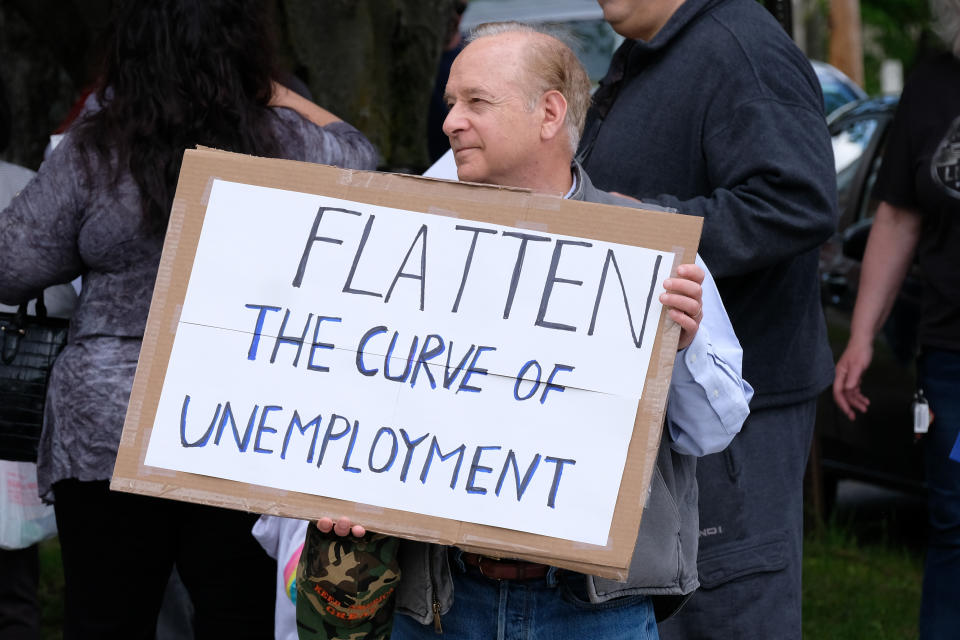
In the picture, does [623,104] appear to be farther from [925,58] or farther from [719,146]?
[925,58]

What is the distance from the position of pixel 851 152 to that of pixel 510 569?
4.56 meters

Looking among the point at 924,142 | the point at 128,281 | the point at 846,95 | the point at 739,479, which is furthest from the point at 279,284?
the point at 846,95

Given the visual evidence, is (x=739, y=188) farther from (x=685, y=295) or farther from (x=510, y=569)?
(x=510, y=569)

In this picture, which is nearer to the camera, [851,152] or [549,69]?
[549,69]

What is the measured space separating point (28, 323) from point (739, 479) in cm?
166

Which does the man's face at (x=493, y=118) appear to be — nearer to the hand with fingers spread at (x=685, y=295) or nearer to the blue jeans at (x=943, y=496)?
the hand with fingers spread at (x=685, y=295)

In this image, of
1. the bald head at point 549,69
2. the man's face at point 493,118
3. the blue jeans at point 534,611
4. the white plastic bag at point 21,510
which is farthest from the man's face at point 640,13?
the white plastic bag at point 21,510

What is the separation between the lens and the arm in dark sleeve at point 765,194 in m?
2.63

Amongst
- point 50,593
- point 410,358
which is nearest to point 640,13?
point 410,358

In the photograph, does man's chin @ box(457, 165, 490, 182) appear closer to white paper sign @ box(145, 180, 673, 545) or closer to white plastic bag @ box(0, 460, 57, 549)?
white paper sign @ box(145, 180, 673, 545)

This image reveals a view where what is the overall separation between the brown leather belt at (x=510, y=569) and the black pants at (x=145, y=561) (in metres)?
0.89

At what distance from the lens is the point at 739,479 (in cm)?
284

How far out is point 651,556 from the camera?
216cm

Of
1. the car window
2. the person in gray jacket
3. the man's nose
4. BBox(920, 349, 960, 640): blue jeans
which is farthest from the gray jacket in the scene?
the car window
